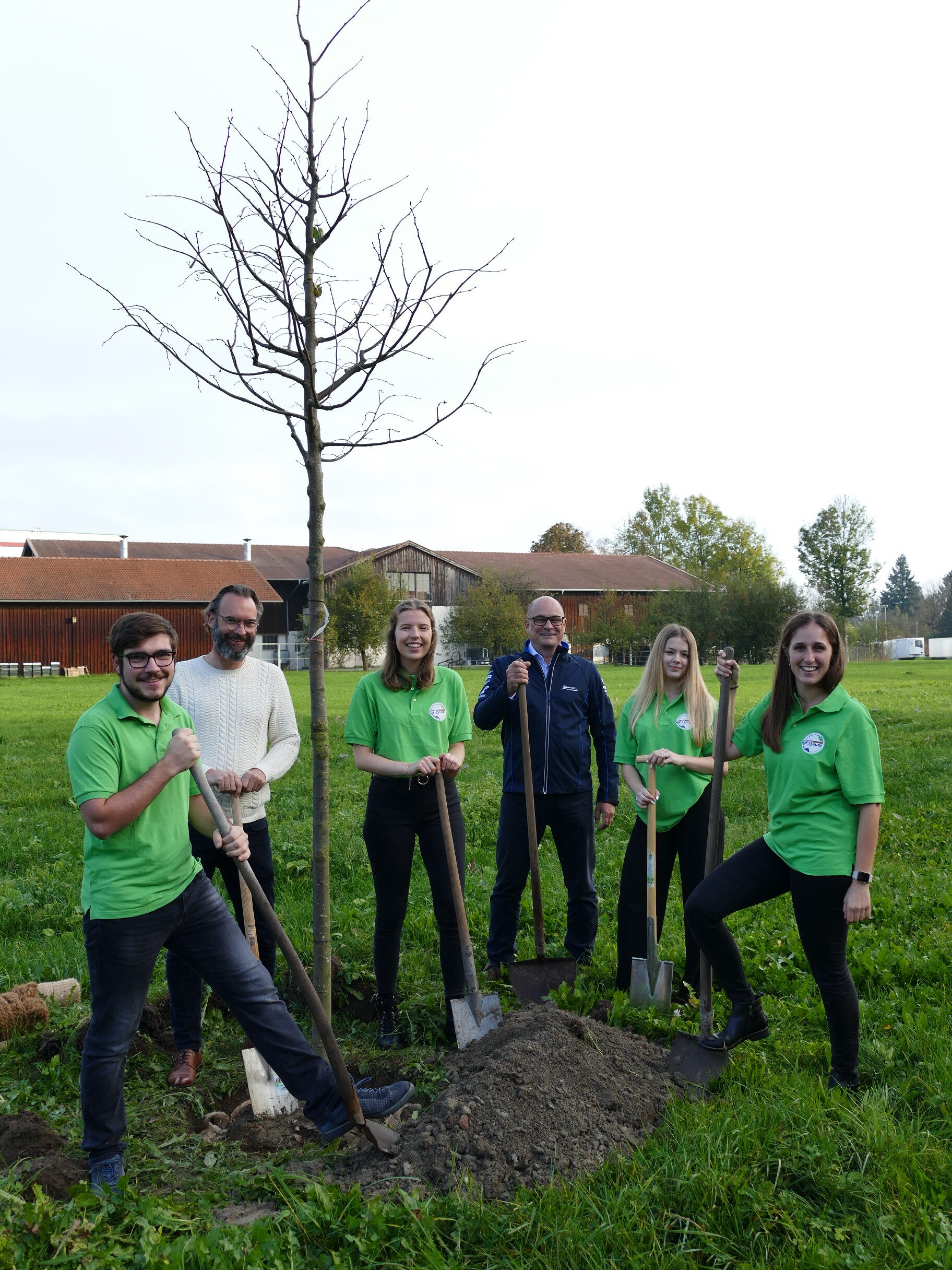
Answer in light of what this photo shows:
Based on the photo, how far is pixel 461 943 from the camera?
4625 mm

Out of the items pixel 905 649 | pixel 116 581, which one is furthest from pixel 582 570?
pixel 116 581

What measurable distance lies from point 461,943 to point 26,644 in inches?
1809

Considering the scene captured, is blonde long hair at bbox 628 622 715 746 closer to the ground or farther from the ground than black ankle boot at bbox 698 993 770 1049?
farther from the ground

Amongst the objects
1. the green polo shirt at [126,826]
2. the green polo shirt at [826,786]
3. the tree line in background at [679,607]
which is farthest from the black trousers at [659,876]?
the tree line in background at [679,607]

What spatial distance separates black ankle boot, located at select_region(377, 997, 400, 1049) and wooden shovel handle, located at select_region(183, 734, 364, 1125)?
3.46 feet

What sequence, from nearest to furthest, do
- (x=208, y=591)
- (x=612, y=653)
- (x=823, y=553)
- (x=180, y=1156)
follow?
(x=180, y=1156) → (x=208, y=591) → (x=612, y=653) → (x=823, y=553)

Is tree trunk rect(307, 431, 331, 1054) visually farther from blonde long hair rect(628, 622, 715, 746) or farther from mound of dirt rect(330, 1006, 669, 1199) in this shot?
blonde long hair rect(628, 622, 715, 746)

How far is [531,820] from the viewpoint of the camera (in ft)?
17.0

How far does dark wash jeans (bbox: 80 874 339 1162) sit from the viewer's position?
3299 millimetres

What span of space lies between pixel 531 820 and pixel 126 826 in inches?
96.8

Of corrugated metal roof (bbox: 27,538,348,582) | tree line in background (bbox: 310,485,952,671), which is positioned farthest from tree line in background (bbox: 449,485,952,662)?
corrugated metal roof (bbox: 27,538,348,582)

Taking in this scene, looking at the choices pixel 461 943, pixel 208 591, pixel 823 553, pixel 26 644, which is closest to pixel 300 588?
pixel 208 591

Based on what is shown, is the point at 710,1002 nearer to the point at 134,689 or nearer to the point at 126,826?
the point at 126,826

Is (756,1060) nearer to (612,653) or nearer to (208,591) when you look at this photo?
(208,591)
